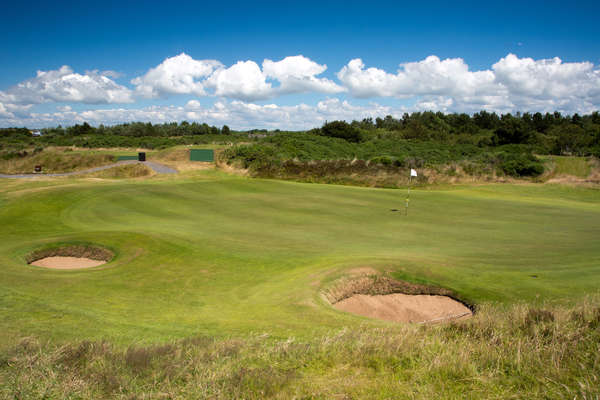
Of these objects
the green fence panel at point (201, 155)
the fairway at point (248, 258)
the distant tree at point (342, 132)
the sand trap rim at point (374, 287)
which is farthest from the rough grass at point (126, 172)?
the distant tree at point (342, 132)

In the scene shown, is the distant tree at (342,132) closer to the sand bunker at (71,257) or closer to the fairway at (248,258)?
the fairway at (248,258)

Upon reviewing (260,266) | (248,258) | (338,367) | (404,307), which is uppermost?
(338,367)

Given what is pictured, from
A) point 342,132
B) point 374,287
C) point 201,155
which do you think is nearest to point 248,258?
point 374,287

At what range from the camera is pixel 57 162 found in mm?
50438

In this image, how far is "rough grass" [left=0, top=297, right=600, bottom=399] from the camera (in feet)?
12.2

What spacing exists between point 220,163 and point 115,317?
4281cm

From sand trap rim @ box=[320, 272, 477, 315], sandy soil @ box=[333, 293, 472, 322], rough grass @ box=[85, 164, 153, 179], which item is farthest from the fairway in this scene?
rough grass @ box=[85, 164, 153, 179]

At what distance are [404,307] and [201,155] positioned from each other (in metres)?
45.6

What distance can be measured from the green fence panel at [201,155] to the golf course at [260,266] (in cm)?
2790

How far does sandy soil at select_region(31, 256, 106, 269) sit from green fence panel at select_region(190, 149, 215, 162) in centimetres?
3924

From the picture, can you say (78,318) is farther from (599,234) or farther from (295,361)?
(599,234)

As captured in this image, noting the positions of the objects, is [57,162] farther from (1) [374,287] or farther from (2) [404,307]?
(2) [404,307]

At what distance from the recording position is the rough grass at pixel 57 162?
4928cm

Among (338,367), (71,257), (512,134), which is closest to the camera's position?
(338,367)
